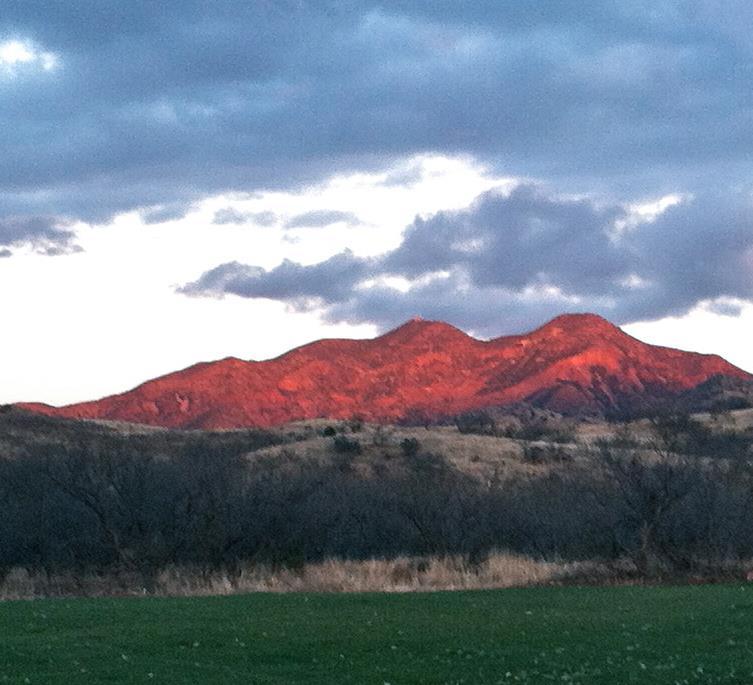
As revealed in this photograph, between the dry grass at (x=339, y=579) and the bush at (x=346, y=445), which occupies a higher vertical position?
the bush at (x=346, y=445)

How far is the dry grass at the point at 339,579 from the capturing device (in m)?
30.8

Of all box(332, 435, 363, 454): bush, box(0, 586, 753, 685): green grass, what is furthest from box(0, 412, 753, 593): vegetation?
box(332, 435, 363, 454): bush


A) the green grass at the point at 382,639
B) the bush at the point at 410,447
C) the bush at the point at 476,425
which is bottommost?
the green grass at the point at 382,639

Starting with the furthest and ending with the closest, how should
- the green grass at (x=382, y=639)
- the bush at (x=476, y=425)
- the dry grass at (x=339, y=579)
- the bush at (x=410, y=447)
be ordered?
the bush at (x=476, y=425) → the bush at (x=410, y=447) → the dry grass at (x=339, y=579) → the green grass at (x=382, y=639)

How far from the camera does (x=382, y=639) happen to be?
20.4 meters

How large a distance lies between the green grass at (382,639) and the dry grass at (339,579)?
3898mm

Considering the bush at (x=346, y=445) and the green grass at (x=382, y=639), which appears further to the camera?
the bush at (x=346, y=445)

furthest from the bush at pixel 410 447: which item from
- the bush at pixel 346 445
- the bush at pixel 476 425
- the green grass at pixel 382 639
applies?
the green grass at pixel 382 639

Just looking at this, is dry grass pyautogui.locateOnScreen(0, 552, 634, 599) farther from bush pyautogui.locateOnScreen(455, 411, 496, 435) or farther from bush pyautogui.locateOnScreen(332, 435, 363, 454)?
bush pyautogui.locateOnScreen(455, 411, 496, 435)

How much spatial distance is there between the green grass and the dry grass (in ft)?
12.8

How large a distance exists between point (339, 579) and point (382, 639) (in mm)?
10803

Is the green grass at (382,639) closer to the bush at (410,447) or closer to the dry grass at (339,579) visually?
the dry grass at (339,579)

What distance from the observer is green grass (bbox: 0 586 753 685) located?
1722 cm

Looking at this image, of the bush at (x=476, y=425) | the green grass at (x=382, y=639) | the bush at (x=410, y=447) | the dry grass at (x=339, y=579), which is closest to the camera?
the green grass at (x=382, y=639)
